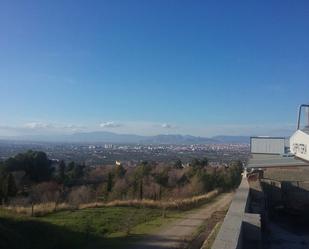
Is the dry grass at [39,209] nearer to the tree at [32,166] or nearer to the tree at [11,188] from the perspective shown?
the tree at [11,188]

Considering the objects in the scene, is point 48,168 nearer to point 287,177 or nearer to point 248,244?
point 287,177

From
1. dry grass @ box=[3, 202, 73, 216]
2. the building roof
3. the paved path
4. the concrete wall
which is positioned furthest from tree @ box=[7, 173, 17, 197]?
the concrete wall

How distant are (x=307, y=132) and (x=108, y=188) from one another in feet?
55.8

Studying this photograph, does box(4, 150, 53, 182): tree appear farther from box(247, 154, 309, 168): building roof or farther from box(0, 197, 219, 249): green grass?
box(0, 197, 219, 249): green grass

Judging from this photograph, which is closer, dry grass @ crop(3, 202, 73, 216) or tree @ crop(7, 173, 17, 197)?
dry grass @ crop(3, 202, 73, 216)

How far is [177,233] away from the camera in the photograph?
15.5m

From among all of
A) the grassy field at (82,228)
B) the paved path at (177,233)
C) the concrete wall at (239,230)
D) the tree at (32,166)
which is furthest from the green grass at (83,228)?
the tree at (32,166)

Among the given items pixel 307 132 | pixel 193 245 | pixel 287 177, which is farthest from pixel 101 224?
pixel 307 132

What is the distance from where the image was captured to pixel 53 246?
1322cm

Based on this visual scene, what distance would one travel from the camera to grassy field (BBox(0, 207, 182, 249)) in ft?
43.5

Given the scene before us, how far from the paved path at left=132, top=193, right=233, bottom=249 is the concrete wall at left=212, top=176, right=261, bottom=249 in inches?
81.4

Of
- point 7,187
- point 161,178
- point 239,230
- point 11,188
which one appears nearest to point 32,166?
point 11,188

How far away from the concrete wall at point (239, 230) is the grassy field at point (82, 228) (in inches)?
141

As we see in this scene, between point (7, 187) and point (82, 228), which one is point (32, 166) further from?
point (82, 228)
